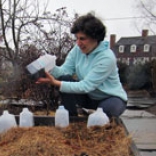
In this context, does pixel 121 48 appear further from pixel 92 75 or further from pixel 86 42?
pixel 92 75

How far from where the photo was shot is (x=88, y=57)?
2.04m

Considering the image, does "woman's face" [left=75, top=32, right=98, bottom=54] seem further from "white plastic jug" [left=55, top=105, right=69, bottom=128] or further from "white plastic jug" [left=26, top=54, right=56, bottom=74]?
"white plastic jug" [left=55, top=105, right=69, bottom=128]

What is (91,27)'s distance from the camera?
1.90 meters

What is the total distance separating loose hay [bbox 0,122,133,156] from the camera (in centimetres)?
125

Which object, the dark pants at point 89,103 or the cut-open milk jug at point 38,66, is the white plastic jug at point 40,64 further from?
the dark pants at point 89,103

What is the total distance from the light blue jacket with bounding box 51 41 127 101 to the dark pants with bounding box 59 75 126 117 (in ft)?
0.16

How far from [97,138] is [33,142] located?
1.29 ft

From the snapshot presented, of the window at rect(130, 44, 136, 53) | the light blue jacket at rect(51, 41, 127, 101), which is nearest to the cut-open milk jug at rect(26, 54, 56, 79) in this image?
the light blue jacket at rect(51, 41, 127, 101)

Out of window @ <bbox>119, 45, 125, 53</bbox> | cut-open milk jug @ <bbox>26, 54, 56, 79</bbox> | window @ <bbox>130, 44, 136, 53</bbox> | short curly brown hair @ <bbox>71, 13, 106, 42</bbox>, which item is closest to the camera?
cut-open milk jug @ <bbox>26, 54, 56, 79</bbox>

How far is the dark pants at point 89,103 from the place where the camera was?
1.93 m

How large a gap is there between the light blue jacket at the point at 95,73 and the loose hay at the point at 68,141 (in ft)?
0.94

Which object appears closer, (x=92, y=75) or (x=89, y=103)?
(x=92, y=75)

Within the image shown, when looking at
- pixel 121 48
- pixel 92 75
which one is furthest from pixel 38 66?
pixel 121 48

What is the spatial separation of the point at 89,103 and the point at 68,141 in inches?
29.5
